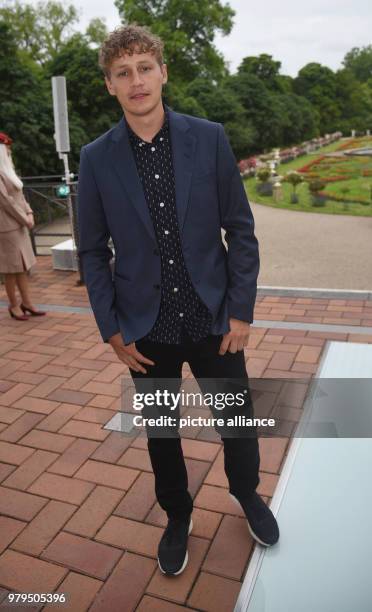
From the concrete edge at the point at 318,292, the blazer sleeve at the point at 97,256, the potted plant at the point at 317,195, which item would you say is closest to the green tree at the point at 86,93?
the potted plant at the point at 317,195

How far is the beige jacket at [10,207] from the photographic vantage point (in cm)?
453

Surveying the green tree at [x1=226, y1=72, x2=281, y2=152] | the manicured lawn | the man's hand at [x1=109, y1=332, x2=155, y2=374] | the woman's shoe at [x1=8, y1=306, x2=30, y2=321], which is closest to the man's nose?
the man's hand at [x1=109, y1=332, x2=155, y2=374]

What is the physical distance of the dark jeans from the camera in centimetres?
192

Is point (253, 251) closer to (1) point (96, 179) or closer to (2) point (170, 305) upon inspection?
(2) point (170, 305)

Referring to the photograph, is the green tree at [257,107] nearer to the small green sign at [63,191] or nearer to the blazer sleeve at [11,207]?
the small green sign at [63,191]

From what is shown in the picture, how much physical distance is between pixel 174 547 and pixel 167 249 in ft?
4.01

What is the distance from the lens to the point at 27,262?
4.87 metres

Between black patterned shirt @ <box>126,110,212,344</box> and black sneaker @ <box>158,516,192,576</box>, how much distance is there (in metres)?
0.84

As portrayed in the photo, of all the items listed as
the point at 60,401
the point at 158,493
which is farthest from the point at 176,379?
the point at 60,401

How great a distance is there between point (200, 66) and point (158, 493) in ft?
110

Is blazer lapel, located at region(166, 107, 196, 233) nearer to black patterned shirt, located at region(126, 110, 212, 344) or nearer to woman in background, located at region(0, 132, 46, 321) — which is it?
black patterned shirt, located at region(126, 110, 212, 344)

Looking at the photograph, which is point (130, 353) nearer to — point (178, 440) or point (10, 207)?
point (178, 440)

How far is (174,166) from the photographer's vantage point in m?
1.74

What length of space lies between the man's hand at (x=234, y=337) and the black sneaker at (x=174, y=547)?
81cm
